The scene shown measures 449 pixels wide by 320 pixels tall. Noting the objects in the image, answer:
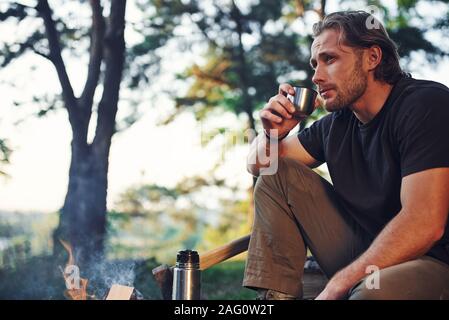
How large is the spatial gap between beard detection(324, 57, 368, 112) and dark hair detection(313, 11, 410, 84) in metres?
→ 0.05

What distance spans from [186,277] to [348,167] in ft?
2.05

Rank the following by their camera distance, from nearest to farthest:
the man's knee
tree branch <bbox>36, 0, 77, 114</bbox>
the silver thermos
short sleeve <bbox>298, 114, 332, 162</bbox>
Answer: the man's knee < the silver thermos < short sleeve <bbox>298, 114, 332, 162</bbox> < tree branch <bbox>36, 0, 77, 114</bbox>

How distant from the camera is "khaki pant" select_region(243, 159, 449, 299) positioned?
72.9 inches

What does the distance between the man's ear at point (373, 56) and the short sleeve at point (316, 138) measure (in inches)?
10.0

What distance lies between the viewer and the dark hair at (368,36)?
1888 millimetres

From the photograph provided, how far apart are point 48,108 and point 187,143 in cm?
230

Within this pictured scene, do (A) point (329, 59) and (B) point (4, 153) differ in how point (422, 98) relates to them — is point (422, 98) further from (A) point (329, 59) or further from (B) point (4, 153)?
(B) point (4, 153)

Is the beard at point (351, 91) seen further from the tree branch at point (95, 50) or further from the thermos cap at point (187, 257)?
the tree branch at point (95, 50)

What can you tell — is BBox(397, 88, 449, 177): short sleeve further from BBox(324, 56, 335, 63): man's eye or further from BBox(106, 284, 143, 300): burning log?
BBox(106, 284, 143, 300): burning log

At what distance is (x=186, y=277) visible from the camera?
1.79 metres

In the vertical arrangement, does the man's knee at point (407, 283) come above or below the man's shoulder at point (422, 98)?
below

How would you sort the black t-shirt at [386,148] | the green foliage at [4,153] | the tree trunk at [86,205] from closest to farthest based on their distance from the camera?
the black t-shirt at [386,148]
the green foliage at [4,153]
the tree trunk at [86,205]

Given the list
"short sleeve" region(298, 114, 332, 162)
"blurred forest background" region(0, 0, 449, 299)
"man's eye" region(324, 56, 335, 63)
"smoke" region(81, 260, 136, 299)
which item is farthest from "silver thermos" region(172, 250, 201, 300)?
"blurred forest background" region(0, 0, 449, 299)

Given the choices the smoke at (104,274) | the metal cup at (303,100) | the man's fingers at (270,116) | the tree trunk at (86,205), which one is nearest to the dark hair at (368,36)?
the metal cup at (303,100)
